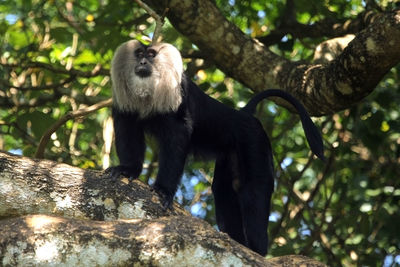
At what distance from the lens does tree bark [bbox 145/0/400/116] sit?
190 inches

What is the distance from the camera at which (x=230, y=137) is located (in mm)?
5340

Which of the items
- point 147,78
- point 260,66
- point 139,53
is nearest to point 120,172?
point 147,78

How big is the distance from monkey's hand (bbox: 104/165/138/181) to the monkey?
128 millimetres

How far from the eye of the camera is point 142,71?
5.19 meters

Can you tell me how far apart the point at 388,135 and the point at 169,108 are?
2.16m

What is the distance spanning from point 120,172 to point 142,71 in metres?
1.15

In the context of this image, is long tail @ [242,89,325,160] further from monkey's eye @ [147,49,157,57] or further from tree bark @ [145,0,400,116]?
monkey's eye @ [147,49,157,57]

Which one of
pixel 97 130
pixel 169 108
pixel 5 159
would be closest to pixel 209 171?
pixel 97 130

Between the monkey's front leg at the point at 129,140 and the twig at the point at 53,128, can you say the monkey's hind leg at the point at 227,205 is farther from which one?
the twig at the point at 53,128

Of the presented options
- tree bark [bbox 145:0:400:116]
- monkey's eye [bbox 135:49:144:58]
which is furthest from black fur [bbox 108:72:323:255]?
monkey's eye [bbox 135:49:144:58]

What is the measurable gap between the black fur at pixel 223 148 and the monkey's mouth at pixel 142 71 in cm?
30

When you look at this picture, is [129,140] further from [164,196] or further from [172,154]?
[164,196]

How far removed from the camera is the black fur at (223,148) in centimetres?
491

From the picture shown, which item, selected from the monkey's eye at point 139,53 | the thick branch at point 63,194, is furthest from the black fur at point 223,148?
the thick branch at point 63,194
